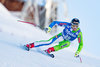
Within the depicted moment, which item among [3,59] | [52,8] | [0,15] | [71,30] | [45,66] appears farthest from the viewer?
[52,8]

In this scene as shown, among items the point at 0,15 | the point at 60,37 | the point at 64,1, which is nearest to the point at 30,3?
the point at 64,1

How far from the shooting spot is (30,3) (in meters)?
20.0

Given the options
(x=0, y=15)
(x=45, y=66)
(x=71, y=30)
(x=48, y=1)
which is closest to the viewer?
(x=45, y=66)

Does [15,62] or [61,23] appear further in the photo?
[61,23]

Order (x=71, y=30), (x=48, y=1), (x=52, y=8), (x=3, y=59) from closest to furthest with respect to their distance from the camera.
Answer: (x=3, y=59)
(x=71, y=30)
(x=48, y=1)
(x=52, y=8)

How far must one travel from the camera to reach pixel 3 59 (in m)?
4.89

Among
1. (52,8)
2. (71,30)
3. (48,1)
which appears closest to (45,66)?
(71,30)

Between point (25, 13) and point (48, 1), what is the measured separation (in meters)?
2.11

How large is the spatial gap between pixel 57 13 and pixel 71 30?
570 inches

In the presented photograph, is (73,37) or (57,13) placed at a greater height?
(73,37)

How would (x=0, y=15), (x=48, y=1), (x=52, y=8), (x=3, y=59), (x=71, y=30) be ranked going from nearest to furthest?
(x=3, y=59), (x=71, y=30), (x=0, y=15), (x=48, y=1), (x=52, y=8)

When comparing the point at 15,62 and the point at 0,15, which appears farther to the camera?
the point at 0,15

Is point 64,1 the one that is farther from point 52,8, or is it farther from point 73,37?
point 73,37

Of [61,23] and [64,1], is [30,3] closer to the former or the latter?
[64,1]
